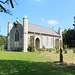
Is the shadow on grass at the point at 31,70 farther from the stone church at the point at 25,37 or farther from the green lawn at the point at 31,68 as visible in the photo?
the stone church at the point at 25,37

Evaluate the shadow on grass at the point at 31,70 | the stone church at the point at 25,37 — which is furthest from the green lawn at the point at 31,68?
the stone church at the point at 25,37

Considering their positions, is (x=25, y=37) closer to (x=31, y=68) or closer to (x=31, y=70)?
(x=31, y=68)

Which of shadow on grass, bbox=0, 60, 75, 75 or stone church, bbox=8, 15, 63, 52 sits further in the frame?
stone church, bbox=8, 15, 63, 52

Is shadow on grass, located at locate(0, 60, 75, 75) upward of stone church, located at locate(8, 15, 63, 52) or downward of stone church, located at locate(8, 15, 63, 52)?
downward

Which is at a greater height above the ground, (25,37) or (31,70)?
(25,37)

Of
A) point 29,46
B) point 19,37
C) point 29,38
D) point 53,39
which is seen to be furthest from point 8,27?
point 53,39

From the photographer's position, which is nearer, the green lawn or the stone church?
the green lawn

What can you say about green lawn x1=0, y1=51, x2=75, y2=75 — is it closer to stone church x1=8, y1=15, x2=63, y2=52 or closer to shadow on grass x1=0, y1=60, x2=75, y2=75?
shadow on grass x1=0, y1=60, x2=75, y2=75

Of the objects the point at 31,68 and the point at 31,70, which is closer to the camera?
the point at 31,70

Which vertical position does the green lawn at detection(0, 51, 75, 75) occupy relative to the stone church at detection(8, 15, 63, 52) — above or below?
A: below

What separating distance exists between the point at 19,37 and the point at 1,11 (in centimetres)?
2608

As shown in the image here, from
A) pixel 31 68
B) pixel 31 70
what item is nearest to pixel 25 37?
pixel 31 68

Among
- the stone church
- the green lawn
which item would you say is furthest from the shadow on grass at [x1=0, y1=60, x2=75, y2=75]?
the stone church

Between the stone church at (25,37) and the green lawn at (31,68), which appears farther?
the stone church at (25,37)
